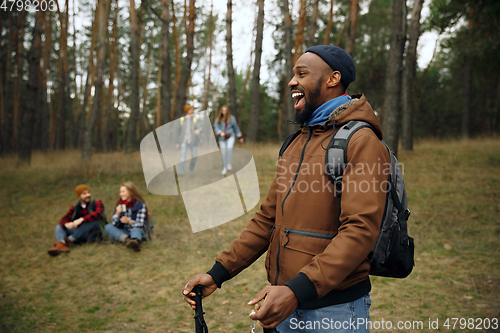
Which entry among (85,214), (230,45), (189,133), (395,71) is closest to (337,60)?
(85,214)

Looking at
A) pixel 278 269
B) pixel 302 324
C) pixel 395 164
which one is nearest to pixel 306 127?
pixel 395 164

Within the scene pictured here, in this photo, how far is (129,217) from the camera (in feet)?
22.5

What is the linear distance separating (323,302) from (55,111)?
124 feet

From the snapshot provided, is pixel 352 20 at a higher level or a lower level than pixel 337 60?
higher

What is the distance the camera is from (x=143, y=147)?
3574 millimetres

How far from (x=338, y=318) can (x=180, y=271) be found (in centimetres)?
461

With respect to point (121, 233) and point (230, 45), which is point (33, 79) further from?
point (121, 233)

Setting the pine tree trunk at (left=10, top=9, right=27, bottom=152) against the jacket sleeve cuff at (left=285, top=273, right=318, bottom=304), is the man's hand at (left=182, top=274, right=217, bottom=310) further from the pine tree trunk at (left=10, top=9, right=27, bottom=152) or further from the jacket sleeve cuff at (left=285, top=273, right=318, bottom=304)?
the pine tree trunk at (left=10, top=9, right=27, bottom=152)

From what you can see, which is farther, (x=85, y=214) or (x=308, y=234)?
(x=85, y=214)

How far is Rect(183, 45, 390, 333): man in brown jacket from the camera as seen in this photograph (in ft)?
4.42

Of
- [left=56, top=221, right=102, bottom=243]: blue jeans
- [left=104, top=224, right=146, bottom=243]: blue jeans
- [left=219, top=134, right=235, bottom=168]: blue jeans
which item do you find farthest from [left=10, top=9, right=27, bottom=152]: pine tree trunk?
[left=104, top=224, right=146, bottom=243]: blue jeans

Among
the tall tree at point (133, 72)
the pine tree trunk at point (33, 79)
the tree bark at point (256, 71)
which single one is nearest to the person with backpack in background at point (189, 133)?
the tall tree at point (133, 72)

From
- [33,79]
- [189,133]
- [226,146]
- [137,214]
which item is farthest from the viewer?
[33,79]

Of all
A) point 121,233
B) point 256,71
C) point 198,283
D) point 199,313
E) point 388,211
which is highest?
point 256,71
